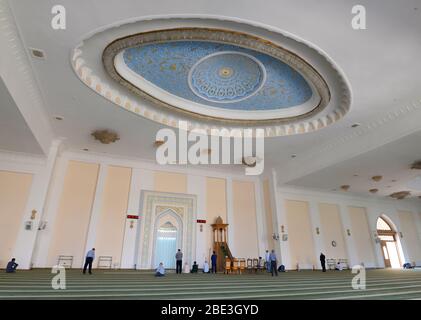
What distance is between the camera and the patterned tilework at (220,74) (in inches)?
211

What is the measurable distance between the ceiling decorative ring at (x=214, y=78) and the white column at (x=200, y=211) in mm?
3228

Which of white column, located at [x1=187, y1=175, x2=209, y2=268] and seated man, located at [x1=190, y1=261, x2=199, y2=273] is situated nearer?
seated man, located at [x1=190, y1=261, x2=199, y2=273]

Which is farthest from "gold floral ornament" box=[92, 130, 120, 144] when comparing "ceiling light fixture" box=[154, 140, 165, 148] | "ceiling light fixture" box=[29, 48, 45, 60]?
"ceiling light fixture" box=[29, 48, 45, 60]

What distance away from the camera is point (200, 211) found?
10.1 metres

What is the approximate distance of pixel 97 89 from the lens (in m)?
5.98

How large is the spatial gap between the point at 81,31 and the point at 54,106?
2.87 m

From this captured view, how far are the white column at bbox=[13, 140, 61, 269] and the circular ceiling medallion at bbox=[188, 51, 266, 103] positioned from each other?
16.7 ft

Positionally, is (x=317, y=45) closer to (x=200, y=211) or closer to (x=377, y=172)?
(x=377, y=172)

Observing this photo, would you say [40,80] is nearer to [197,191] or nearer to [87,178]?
[87,178]

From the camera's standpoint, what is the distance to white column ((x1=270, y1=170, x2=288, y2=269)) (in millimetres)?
10023

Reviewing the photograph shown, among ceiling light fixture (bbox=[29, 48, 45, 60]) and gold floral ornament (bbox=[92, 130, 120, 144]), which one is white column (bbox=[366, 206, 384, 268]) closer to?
gold floral ornament (bbox=[92, 130, 120, 144])

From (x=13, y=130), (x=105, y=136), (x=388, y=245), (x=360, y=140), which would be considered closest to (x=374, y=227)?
(x=388, y=245)
